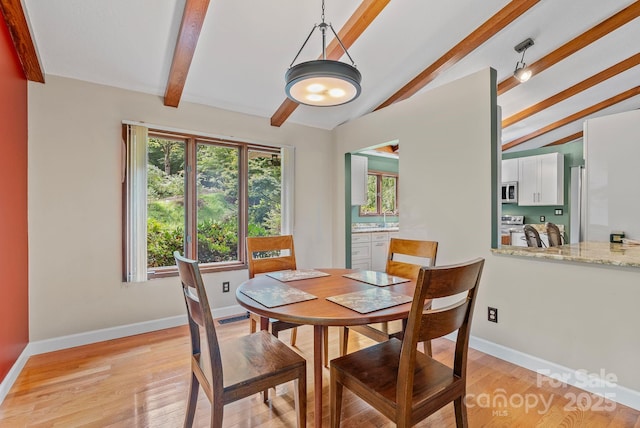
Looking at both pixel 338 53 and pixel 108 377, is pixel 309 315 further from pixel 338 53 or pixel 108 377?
pixel 338 53

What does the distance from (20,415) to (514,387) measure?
9.90ft

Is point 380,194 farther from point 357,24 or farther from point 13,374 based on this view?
point 13,374

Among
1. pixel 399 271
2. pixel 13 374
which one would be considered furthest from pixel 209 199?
pixel 399 271

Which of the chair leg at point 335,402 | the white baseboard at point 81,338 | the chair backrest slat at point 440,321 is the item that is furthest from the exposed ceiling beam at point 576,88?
the white baseboard at point 81,338

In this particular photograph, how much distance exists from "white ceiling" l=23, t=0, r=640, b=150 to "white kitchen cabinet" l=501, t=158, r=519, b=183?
202 cm

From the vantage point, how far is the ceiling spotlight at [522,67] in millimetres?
2835

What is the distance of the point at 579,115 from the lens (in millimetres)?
4570

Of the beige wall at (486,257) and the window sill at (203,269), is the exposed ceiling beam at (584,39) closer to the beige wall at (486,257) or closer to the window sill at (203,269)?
the beige wall at (486,257)

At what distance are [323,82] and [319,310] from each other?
3.78ft

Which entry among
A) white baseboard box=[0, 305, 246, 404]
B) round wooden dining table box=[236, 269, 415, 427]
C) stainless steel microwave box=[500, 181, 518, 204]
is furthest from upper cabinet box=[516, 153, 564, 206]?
white baseboard box=[0, 305, 246, 404]

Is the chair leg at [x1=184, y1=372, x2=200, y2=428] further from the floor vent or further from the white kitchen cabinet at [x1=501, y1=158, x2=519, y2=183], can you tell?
the white kitchen cabinet at [x1=501, y1=158, x2=519, y2=183]

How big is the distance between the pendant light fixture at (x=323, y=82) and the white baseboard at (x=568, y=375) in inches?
90.0

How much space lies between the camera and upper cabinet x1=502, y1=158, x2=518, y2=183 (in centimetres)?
539

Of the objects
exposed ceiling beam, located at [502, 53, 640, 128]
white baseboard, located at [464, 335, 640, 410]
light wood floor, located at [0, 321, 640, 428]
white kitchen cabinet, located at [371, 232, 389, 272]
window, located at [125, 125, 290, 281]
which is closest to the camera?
light wood floor, located at [0, 321, 640, 428]
